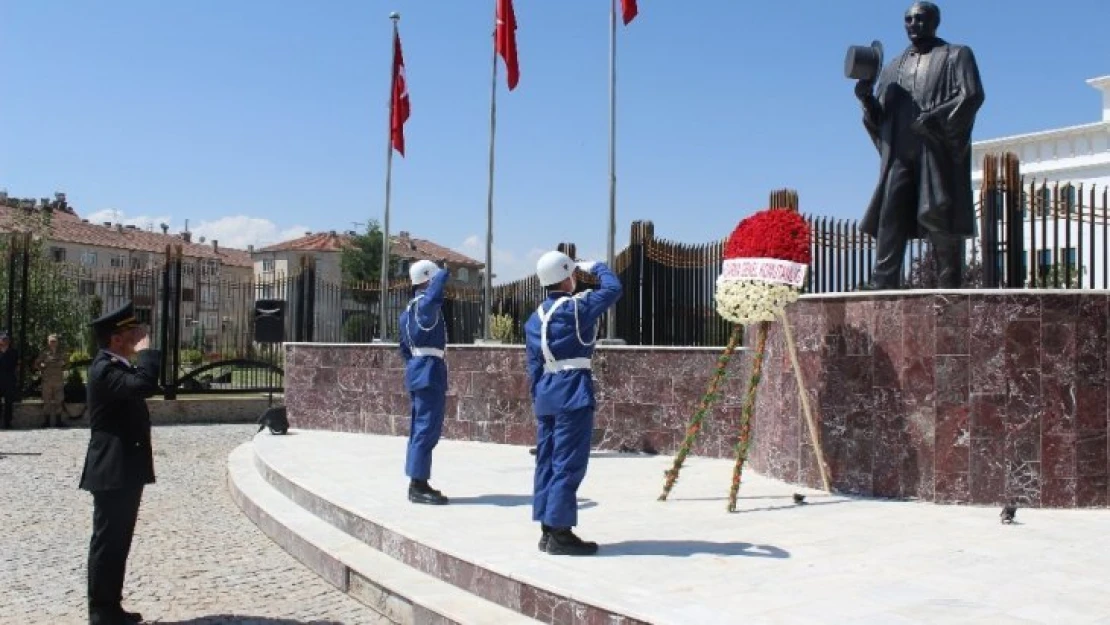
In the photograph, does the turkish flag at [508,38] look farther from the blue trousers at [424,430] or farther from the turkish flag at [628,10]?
the blue trousers at [424,430]

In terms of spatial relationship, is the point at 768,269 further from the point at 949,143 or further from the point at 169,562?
the point at 169,562

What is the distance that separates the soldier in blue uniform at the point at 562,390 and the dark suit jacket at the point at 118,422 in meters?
2.15

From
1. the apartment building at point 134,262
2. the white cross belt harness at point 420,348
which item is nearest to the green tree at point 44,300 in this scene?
the apartment building at point 134,262

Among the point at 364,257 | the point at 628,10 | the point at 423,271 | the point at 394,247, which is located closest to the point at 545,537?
the point at 423,271

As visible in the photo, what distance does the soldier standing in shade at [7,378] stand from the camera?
55.0ft

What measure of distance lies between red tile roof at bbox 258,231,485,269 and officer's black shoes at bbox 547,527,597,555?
62418mm

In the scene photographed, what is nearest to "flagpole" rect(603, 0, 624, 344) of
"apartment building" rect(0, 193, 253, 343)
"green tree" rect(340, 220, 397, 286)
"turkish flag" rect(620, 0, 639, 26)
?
"turkish flag" rect(620, 0, 639, 26)

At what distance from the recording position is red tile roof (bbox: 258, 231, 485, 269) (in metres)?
70.6

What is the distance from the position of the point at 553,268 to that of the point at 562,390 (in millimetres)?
730

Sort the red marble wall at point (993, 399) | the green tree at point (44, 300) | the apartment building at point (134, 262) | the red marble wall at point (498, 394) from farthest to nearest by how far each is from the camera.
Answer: the green tree at point (44, 300)
the apartment building at point (134, 262)
the red marble wall at point (498, 394)
the red marble wall at point (993, 399)

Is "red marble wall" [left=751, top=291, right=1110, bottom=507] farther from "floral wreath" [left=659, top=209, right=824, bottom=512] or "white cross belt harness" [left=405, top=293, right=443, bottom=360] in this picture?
"white cross belt harness" [left=405, top=293, right=443, bottom=360]

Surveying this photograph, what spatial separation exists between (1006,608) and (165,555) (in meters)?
5.62

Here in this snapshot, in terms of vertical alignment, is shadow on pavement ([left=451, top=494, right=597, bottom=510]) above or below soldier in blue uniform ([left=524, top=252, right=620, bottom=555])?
below

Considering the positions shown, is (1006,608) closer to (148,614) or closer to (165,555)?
(148,614)
